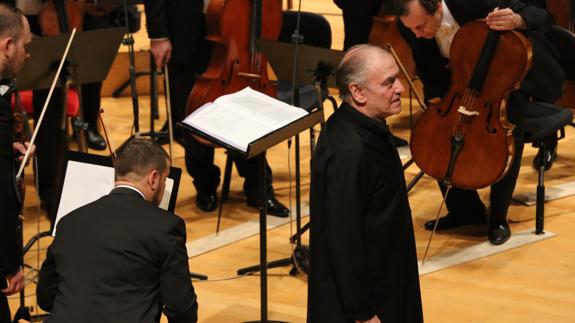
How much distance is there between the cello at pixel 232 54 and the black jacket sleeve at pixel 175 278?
1984 millimetres

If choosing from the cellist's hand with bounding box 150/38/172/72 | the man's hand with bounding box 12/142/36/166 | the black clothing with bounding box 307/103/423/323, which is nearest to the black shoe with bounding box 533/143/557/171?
the cellist's hand with bounding box 150/38/172/72

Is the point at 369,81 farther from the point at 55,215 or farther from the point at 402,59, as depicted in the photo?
the point at 402,59

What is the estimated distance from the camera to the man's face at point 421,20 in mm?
→ 4516

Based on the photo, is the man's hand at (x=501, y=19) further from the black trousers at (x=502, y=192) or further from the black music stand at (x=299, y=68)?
the black music stand at (x=299, y=68)

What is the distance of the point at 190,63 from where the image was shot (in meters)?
5.26

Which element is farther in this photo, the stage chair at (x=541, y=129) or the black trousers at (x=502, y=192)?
the stage chair at (x=541, y=129)

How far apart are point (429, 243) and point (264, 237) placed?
124 cm

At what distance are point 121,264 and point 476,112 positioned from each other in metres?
2.15

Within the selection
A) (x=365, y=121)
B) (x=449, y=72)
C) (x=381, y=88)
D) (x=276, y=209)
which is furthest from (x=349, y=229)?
(x=276, y=209)

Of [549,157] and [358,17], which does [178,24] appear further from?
[549,157]

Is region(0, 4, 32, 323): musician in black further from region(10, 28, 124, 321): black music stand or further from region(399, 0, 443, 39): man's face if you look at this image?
region(399, 0, 443, 39): man's face

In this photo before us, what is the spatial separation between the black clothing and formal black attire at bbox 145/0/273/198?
231cm

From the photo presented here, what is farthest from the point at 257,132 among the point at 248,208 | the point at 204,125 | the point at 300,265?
the point at 248,208

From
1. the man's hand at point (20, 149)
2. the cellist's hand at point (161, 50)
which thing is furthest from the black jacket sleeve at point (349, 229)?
the cellist's hand at point (161, 50)
